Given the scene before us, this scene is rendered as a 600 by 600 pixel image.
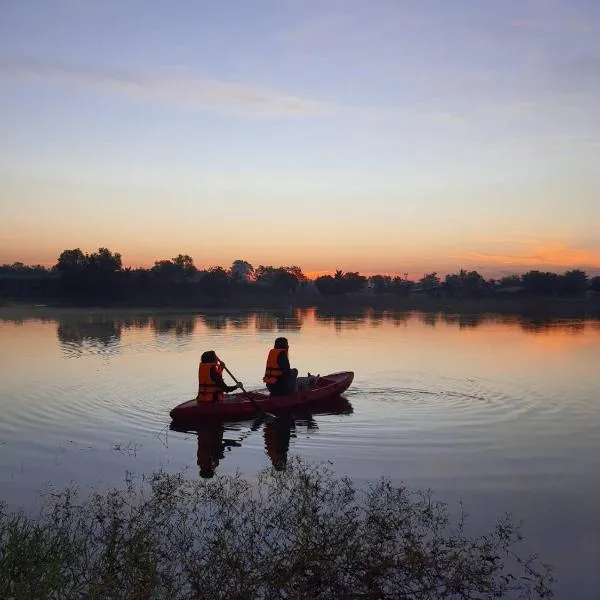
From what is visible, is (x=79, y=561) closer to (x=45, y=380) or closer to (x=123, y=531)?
(x=123, y=531)

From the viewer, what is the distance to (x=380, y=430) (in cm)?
1366

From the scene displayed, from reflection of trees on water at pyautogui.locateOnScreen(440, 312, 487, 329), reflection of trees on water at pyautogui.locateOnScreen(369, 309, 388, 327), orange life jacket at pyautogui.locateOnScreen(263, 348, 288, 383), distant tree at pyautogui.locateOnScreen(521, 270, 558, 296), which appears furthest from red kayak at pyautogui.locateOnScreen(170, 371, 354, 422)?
distant tree at pyautogui.locateOnScreen(521, 270, 558, 296)

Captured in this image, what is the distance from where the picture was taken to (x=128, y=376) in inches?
826

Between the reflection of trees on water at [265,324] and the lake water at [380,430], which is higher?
the reflection of trees on water at [265,324]

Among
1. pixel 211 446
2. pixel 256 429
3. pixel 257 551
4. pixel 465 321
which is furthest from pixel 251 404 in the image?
pixel 465 321

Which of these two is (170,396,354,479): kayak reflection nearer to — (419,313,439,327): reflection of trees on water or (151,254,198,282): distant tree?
(419,313,439,327): reflection of trees on water

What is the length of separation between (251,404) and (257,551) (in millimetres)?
8124

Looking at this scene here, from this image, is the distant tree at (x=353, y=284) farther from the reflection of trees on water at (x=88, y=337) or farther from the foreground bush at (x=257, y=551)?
the foreground bush at (x=257, y=551)

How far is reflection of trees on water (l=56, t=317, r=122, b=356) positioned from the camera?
94.2 feet

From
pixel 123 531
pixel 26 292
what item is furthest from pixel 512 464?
A: pixel 26 292

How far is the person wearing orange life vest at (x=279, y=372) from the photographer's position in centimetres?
1565

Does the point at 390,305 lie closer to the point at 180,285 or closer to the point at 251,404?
the point at 180,285

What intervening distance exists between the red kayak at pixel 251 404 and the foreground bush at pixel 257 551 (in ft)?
17.5

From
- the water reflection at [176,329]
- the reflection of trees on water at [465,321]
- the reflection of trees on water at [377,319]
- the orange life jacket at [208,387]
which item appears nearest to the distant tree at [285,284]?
the reflection of trees on water at [377,319]
